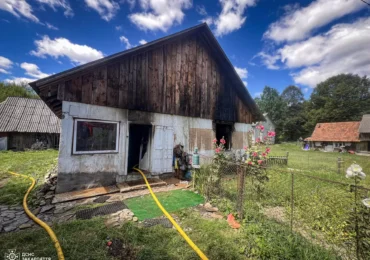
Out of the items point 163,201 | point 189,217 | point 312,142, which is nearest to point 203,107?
point 163,201

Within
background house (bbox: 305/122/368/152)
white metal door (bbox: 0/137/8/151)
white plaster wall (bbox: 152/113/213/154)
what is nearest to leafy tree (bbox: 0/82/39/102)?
white metal door (bbox: 0/137/8/151)

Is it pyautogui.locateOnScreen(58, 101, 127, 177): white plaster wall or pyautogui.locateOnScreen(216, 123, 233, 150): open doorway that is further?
pyautogui.locateOnScreen(216, 123, 233, 150): open doorway

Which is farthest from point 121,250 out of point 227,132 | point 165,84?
point 227,132

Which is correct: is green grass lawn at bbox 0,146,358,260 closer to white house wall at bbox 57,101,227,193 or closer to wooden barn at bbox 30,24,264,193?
white house wall at bbox 57,101,227,193

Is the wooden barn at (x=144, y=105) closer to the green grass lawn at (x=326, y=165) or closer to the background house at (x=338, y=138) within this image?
the green grass lawn at (x=326, y=165)

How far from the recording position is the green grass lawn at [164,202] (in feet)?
13.7

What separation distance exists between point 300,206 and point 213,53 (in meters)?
7.75

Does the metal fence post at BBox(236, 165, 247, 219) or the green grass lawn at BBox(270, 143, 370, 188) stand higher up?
the metal fence post at BBox(236, 165, 247, 219)

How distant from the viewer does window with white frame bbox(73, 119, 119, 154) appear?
527cm

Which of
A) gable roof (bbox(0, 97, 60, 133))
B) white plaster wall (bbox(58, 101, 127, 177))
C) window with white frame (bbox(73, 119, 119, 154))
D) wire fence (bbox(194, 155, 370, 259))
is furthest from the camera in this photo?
gable roof (bbox(0, 97, 60, 133))

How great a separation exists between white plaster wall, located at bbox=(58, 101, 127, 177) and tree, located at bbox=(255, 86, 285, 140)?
4709 centimetres

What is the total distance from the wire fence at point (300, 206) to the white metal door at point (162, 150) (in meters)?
1.51

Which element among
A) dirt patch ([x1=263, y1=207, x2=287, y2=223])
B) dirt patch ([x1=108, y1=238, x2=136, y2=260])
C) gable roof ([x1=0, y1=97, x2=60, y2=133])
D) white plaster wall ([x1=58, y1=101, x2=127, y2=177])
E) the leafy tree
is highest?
the leafy tree

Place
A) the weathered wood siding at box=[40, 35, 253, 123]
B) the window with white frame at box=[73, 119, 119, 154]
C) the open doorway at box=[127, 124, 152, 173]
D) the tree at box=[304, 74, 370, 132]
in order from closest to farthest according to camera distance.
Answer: the window with white frame at box=[73, 119, 119, 154] → the weathered wood siding at box=[40, 35, 253, 123] → the open doorway at box=[127, 124, 152, 173] → the tree at box=[304, 74, 370, 132]
